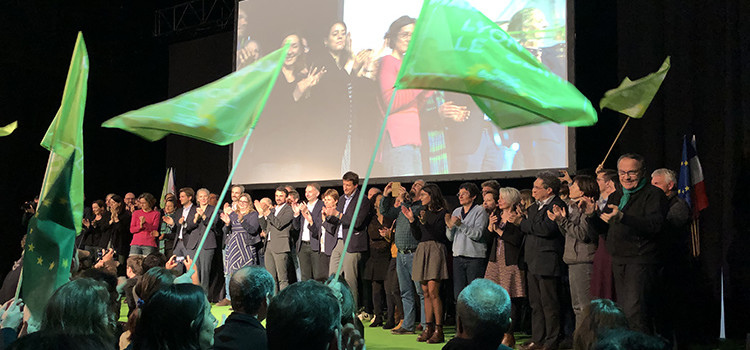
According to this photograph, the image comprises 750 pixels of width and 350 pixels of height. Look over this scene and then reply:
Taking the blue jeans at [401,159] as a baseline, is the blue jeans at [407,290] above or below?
below

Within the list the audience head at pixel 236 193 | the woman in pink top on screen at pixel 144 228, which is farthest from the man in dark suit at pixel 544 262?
the woman in pink top on screen at pixel 144 228

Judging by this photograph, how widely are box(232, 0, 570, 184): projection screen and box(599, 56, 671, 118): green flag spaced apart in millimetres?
2189

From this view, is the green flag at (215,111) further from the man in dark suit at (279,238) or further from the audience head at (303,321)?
the man in dark suit at (279,238)

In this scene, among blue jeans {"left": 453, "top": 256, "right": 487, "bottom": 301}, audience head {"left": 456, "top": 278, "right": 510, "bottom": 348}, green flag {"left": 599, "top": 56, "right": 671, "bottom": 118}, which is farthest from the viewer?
blue jeans {"left": 453, "top": 256, "right": 487, "bottom": 301}

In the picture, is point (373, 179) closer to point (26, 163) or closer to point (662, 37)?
point (662, 37)

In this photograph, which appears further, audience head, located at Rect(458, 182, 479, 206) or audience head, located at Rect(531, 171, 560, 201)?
audience head, located at Rect(458, 182, 479, 206)

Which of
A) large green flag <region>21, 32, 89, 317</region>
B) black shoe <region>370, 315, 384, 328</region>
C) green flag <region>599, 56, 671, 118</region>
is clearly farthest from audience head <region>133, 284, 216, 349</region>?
black shoe <region>370, 315, 384, 328</region>

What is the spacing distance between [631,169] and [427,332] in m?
2.61

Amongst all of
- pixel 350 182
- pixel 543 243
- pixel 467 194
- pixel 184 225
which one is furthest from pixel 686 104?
pixel 184 225

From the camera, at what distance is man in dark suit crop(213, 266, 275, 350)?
8.18ft

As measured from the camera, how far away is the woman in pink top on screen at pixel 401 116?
8.74 meters

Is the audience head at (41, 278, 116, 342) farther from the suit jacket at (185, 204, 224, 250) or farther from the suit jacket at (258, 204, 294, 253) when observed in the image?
the suit jacket at (185, 204, 224, 250)

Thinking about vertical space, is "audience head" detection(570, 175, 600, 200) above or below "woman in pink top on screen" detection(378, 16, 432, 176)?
below

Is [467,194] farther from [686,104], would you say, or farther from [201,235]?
[201,235]
